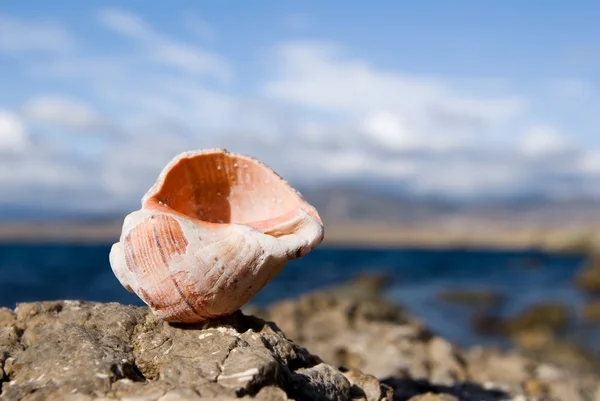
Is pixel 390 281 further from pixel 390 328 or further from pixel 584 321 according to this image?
pixel 390 328

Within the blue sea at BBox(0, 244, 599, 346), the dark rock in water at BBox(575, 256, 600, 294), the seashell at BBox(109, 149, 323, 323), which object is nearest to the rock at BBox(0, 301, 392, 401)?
the seashell at BBox(109, 149, 323, 323)

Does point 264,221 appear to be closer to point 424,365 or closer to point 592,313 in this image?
point 424,365

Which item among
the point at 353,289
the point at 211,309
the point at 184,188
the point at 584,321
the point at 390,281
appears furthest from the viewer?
the point at 390,281

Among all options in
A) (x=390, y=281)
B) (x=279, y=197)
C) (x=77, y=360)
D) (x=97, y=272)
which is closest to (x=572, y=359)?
(x=279, y=197)

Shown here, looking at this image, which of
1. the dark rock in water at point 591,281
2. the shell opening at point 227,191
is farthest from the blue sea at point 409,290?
the shell opening at point 227,191

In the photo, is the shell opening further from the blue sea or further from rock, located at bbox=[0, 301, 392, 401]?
the blue sea

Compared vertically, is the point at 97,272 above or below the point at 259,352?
below

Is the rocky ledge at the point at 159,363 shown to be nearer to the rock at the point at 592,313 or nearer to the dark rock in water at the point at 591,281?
the rock at the point at 592,313
